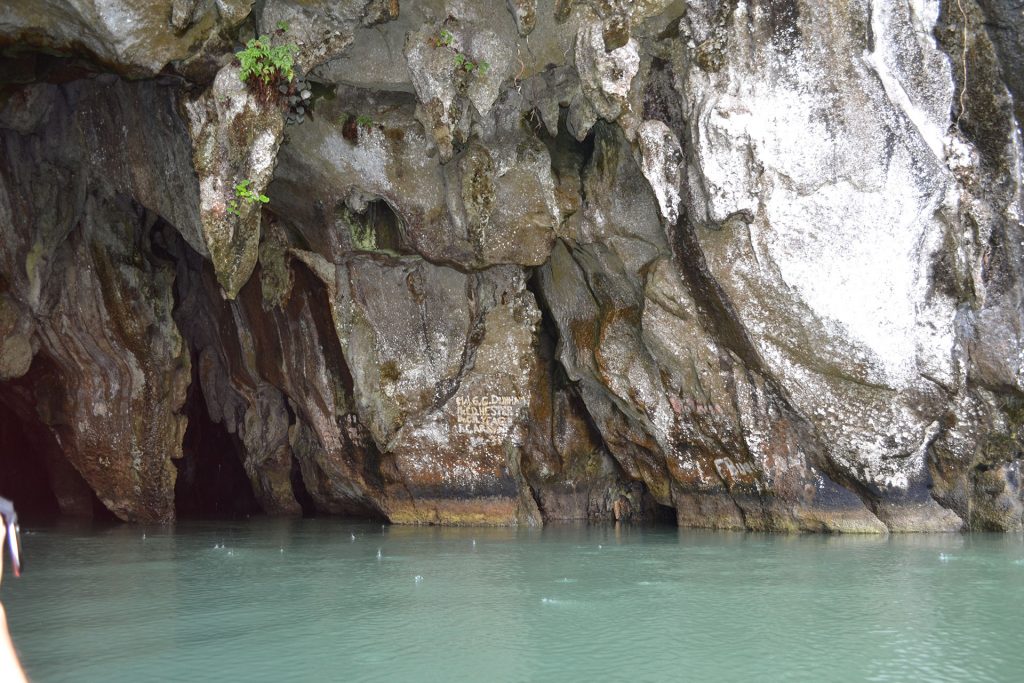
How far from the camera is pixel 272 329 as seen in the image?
17000mm

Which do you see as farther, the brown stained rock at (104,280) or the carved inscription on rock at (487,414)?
the carved inscription on rock at (487,414)

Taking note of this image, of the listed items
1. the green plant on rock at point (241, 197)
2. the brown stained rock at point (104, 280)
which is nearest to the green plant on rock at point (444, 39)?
the green plant on rock at point (241, 197)

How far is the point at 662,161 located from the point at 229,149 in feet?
17.1

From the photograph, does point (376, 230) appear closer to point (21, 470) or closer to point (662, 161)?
point (662, 161)

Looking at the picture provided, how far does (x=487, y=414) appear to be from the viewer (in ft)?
50.9

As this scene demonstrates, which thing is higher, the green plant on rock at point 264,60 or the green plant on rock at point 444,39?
the green plant on rock at point 444,39

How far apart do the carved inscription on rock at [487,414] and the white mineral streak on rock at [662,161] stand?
16.0ft

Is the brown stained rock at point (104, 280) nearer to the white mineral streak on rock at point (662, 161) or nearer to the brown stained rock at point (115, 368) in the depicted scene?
the brown stained rock at point (115, 368)

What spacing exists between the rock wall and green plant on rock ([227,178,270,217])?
0.06 m

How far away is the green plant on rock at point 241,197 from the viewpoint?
10461mm

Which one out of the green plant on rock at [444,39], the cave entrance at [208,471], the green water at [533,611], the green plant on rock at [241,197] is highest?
the green plant on rock at [444,39]

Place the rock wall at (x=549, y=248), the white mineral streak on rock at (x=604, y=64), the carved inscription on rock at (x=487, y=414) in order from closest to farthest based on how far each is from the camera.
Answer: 1. the white mineral streak on rock at (x=604, y=64)
2. the rock wall at (x=549, y=248)
3. the carved inscription on rock at (x=487, y=414)

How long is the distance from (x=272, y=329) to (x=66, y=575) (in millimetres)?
7791

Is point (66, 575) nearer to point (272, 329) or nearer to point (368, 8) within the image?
point (368, 8)
